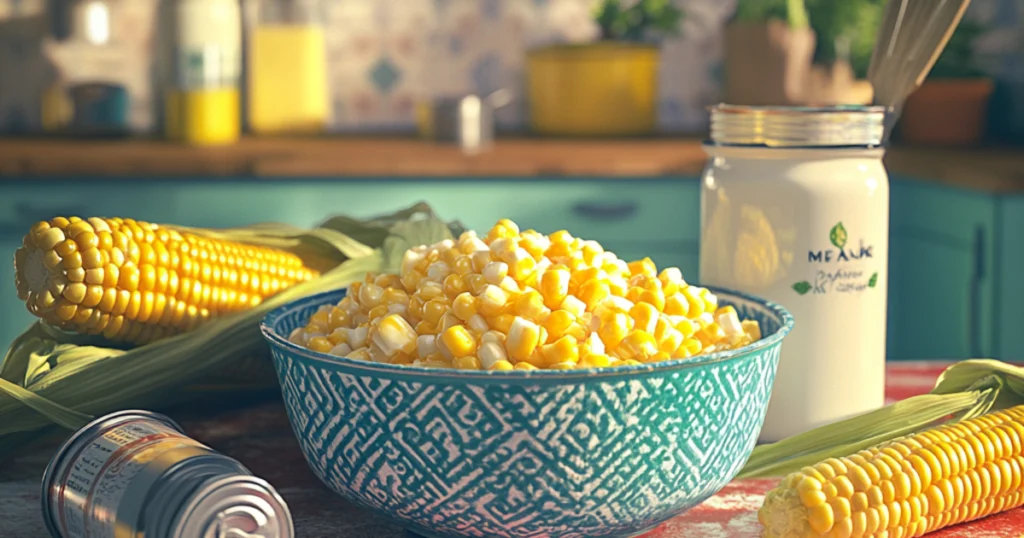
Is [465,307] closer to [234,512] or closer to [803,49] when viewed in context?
[234,512]

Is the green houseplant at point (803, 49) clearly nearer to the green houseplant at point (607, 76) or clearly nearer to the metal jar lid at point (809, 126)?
the green houseplant at point (607, 76)

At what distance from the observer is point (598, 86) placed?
296cm

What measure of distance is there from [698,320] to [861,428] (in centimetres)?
18

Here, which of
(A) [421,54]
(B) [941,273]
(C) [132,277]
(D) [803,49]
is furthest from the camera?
(A) [421,54]

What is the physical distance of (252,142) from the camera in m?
2.84

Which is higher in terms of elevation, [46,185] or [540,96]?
[540,96]

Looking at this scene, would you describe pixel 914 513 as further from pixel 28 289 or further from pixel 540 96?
pixel 540 96

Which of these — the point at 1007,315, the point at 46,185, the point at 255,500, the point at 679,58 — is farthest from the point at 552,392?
the point at 679,58

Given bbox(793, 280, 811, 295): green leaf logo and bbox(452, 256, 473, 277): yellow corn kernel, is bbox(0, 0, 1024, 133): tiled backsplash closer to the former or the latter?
A: bbox(793, 280, 811, 295): green leaf logo

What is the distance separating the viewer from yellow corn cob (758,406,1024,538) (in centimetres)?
66

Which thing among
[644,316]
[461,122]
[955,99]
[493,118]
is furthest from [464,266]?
[493,118]

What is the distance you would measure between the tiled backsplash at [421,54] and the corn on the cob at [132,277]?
2.31 meters

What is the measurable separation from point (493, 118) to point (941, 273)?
4.55 ft

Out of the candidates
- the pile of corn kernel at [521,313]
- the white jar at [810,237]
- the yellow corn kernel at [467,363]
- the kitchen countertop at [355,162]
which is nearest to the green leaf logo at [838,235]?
the white jar at [810,237]
